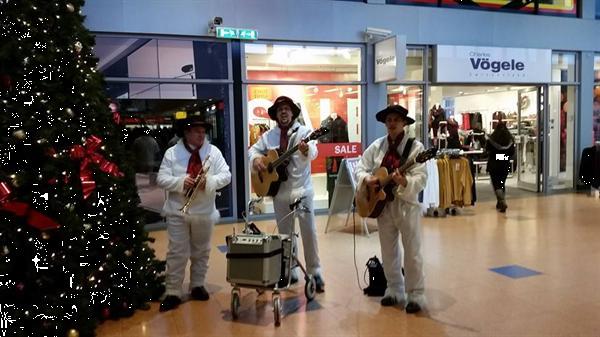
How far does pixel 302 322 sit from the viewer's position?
159 inches

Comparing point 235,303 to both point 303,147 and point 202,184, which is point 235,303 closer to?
point 202,184

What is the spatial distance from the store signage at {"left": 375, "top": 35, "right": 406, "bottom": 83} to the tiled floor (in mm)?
2681

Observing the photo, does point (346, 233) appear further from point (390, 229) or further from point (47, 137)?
point (47, 137)

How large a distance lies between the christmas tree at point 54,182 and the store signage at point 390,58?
513 centimetres

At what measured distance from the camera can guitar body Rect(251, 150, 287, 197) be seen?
4.63m

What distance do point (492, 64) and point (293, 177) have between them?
657 centimetres

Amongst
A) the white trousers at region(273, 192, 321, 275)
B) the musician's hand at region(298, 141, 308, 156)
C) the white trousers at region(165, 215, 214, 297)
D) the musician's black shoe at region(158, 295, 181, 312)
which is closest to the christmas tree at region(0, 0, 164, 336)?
the musician's black shoe at region(158, 295, 181, 312)

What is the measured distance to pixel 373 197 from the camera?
413 cm

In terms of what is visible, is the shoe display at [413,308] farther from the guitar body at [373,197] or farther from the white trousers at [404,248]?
the guitar body at [373,197]

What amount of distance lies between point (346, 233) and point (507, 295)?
9.57 feet

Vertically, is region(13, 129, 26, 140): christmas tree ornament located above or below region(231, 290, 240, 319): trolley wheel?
above

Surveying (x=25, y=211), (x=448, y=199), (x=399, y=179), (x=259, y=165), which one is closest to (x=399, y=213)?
(x=399, y=179)

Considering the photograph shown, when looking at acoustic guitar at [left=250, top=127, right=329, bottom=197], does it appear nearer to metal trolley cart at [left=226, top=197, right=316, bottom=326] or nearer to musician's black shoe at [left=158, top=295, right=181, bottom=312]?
metal trolley cart at [left=226, top=197, right=316, bottom=326]

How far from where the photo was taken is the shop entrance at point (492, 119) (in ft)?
33.6
